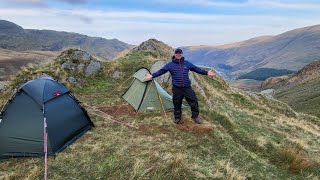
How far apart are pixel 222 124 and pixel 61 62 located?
1476 cm

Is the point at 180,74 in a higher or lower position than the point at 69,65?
higher

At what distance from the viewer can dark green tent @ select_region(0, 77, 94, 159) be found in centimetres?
1310

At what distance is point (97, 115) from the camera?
1812 centimetres

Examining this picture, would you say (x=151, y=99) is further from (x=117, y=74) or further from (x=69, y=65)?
(x=69, y=65)

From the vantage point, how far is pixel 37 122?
44.4 feet

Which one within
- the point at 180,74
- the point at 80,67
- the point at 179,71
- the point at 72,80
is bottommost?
the point at 72,80

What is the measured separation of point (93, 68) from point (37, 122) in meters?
14.8

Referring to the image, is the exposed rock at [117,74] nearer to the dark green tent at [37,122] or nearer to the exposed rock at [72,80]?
the exposed rock at [72,80]

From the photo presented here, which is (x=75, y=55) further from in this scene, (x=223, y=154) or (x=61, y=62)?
(x=223, y=154)

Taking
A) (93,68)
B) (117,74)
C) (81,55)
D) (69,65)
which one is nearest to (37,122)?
(69,65)

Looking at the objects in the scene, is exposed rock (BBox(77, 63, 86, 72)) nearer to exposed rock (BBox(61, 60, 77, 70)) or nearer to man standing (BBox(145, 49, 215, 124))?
exposed rock (BBox(61, 60, 77, 70))

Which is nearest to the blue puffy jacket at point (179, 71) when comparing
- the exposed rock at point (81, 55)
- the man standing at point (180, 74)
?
the man standing at point (180, 74)

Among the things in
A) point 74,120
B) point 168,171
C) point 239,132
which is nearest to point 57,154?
point 74,120

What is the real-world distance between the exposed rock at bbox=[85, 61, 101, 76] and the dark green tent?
12.1 m
